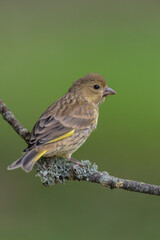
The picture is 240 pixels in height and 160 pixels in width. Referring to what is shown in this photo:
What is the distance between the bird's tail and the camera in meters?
6.16

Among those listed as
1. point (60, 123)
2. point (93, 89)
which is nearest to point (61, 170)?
point (60, 123)

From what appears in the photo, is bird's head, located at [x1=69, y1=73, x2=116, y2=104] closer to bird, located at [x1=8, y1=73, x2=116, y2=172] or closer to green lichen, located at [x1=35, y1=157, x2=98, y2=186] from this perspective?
bird, located at [x1=8, y1=73, x2=116, y2=172]

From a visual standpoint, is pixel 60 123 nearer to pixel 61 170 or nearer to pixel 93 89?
pixel 61 170

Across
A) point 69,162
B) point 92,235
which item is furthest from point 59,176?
point 92,235

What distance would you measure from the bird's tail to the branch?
0.13 m

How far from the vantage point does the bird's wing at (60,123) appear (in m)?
6.52

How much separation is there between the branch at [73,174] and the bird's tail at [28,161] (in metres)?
0.13

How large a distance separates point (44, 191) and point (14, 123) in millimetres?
3070

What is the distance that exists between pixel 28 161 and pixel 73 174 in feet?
1.25

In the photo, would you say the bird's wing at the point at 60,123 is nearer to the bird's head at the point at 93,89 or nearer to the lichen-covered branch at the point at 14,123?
the lichen-covered branch at the point at 14,123

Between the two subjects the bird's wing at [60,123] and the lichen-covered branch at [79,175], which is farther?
the bird's wing at [60,123]

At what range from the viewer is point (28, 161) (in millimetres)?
6227

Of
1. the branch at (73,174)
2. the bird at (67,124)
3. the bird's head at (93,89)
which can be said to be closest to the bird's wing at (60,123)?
the bird at (67,124)

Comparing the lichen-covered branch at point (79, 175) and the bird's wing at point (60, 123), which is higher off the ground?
the bird's wing at point (60, 123)
